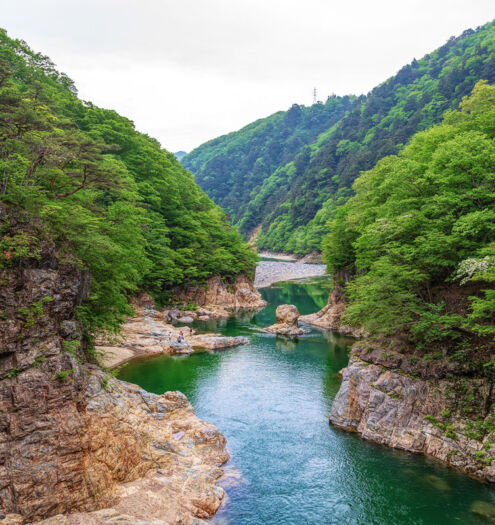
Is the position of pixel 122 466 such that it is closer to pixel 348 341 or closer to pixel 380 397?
pixel 380 397

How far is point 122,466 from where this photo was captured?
1248 centimetres

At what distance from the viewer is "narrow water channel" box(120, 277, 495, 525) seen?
13.2 metres

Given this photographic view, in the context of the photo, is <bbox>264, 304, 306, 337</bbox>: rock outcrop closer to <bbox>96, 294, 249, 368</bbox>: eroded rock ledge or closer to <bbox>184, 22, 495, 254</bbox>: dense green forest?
<bbox>96, 294, 249, 368</bbox>: eroded rock ledge

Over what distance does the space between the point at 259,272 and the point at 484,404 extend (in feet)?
228

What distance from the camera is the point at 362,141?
12206 cm

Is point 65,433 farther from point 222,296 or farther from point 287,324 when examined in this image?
point 222,296

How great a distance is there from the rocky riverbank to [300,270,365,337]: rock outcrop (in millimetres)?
29786

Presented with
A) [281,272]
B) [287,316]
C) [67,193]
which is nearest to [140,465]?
[67,193]

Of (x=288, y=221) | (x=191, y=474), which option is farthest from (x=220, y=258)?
(x=288, y=221)

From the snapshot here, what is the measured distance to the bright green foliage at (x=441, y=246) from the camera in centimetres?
1578

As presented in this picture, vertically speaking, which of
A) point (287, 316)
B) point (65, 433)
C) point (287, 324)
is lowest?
point (287, 324)

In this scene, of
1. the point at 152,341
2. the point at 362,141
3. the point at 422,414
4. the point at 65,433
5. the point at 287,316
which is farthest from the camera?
the point at 362,141

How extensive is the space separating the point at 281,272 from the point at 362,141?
206 ft

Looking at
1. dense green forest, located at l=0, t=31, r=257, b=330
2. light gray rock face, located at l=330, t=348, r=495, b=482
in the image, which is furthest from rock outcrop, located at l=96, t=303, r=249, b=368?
light gray rock face, located at l=330, t=348, r=495, b=482
